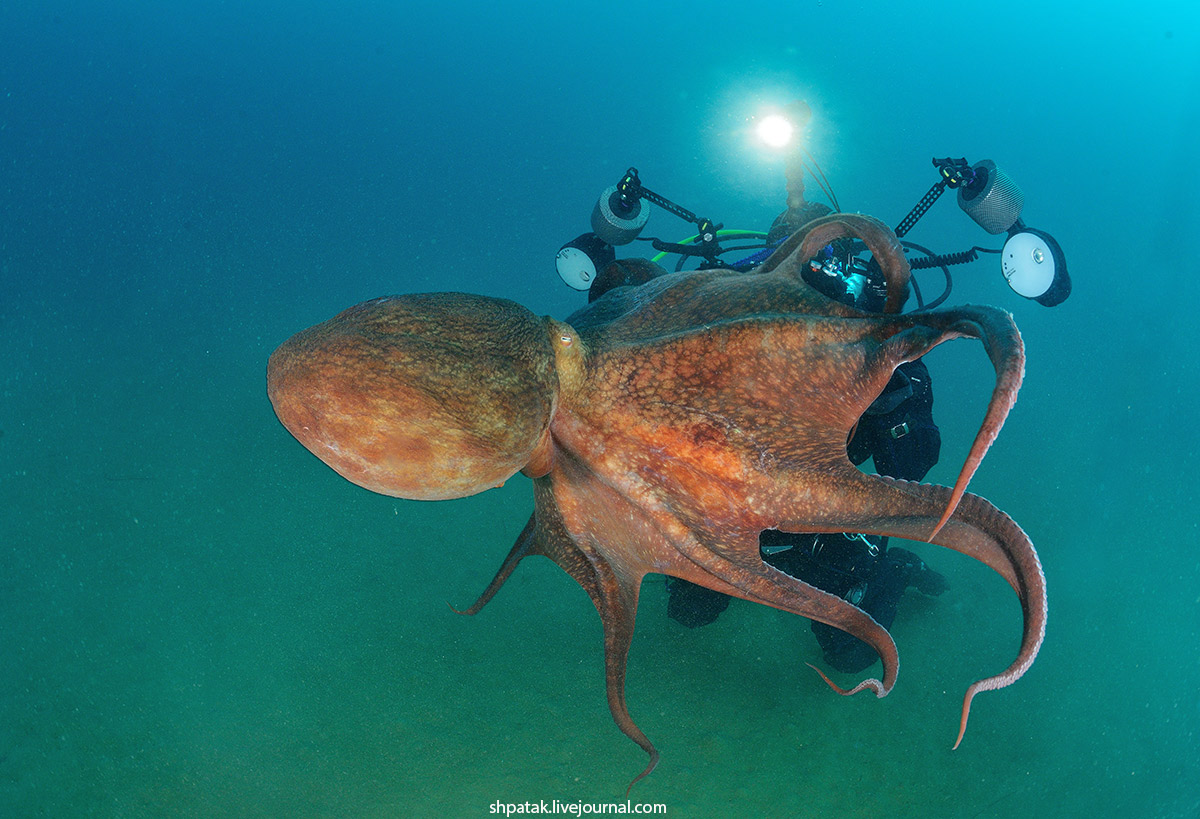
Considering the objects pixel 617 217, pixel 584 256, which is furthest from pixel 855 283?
pixel 584 256

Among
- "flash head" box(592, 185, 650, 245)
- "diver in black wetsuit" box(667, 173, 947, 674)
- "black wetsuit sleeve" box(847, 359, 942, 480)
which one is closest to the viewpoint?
"diver in black wetsuit" box(667, 173, 947, 674)

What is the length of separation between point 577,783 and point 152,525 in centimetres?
563

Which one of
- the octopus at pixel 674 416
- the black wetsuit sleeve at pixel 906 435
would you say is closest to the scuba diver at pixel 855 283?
the black wetsuit sleeve at pixel 906 435

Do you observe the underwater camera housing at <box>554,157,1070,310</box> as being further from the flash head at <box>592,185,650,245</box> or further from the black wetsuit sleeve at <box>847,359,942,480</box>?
the black wetsuit sleeve at <box>847,359,942,480</box>

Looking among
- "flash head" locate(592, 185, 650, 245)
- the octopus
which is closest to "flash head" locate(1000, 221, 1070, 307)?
"flash head" locate(592, 185, 650, 245)

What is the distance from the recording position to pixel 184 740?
5059mm

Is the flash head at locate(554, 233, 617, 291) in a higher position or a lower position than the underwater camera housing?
lower

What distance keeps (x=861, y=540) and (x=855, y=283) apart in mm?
1726

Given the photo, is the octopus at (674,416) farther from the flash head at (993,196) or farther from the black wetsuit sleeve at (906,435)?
the flash head at (993,196)

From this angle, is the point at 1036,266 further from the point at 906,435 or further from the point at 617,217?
the point at 617,217

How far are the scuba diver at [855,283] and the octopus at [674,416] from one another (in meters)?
0.76

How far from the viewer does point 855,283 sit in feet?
10.5

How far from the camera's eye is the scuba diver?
122 inches

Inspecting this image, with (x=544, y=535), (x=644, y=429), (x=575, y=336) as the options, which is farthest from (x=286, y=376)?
(x=544, y=535)
